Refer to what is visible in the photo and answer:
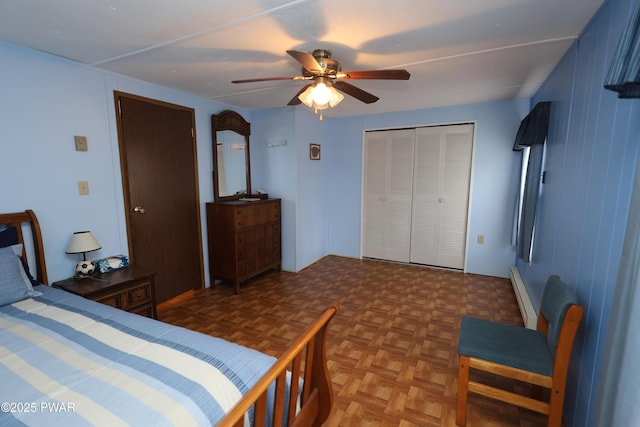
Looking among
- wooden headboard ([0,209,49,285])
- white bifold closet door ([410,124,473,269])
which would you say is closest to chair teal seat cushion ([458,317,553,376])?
white bifold closet door ([410,124,473,269])

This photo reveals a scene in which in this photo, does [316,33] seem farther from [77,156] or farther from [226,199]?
[226,199]

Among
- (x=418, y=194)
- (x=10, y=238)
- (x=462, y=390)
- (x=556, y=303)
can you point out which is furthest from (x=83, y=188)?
(x=418, y=194)

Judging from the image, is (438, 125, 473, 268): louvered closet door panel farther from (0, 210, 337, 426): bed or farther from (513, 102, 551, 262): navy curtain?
(0, 210, 337, 426): bed

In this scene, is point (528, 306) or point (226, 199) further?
point (226, 199)

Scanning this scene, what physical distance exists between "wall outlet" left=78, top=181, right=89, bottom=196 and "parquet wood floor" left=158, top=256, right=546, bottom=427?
4.29 ft

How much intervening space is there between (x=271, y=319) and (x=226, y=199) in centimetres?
166

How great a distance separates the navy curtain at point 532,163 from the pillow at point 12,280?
12.3 feet

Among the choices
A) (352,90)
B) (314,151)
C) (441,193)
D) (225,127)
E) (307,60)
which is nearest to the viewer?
(307,60)

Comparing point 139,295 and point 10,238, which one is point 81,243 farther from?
point 139,295

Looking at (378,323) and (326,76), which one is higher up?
(326,76)

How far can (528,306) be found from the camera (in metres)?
2.61

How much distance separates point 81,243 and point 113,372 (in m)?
1.53

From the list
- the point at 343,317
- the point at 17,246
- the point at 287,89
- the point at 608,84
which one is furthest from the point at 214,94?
the point at 608,84

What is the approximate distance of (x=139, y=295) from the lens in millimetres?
2318
